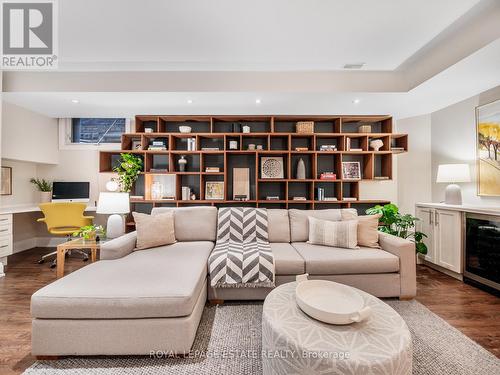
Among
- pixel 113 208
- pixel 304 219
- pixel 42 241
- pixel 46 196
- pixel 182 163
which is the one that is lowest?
pixel 42 241

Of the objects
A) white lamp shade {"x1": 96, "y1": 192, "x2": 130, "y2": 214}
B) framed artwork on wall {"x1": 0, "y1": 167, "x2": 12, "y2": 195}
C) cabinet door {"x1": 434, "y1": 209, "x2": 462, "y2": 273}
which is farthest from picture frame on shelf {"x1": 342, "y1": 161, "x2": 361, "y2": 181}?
framed artwork on wall {"x1": 0, "y1": 167, "x2": 12, "y2": 195}

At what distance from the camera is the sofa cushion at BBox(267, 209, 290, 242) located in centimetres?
285

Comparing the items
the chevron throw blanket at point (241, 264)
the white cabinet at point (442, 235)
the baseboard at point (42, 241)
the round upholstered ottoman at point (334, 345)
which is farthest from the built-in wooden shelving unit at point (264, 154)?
the round upholstered ottoman at point (334, 345)

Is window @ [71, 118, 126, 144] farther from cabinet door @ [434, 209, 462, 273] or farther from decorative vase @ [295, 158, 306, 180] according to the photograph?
cabinet door @ [434, 209, 462, 273]

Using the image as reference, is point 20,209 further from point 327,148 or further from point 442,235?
point 442,235

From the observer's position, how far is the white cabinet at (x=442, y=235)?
109 inches

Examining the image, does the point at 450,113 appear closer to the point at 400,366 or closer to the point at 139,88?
the point at 400,366

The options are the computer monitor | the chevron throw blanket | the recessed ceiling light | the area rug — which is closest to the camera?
the area rug

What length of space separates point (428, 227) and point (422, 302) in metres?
1.33

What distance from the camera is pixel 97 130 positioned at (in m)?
4.22

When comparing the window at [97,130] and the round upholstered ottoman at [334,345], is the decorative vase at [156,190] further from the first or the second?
the round upholstered ottoman at [334,345]

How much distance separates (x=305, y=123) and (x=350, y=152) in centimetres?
86

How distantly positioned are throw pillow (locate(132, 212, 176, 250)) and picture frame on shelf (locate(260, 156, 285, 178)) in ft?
5.88

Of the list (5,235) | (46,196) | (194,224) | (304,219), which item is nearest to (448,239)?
(304,219)
